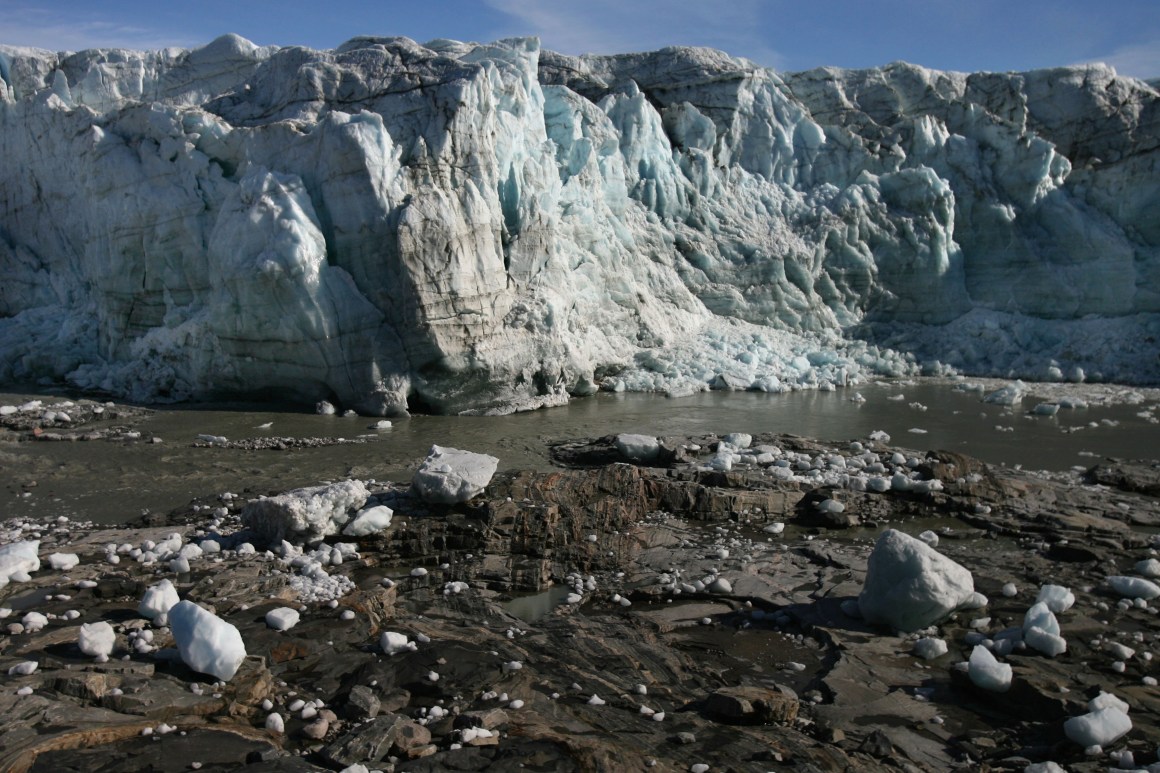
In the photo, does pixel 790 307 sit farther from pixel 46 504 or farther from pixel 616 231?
pixel 46 504

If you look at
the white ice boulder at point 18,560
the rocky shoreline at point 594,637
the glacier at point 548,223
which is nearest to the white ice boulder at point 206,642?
the rocky shoreline at point 594,637

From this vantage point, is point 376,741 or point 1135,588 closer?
point 376,741

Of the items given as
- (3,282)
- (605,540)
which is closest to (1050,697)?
(605,540)

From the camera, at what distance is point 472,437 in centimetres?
1216

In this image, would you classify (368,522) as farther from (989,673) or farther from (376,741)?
(989,673)

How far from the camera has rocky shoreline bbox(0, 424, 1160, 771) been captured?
13.1ft

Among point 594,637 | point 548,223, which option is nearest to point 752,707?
point 594,637

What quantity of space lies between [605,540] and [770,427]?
6.48 metres

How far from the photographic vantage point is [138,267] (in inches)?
593

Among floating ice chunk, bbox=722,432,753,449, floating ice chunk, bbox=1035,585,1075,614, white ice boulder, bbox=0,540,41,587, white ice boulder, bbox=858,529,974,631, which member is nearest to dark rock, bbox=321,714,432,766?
white ice boulder, bbox=858,529,974,631

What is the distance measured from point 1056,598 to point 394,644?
4508mm

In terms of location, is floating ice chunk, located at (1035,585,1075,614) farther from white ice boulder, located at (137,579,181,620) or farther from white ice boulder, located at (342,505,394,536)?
white ice boulder, located at (137,579,181,620)

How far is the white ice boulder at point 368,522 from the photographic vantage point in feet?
23.1

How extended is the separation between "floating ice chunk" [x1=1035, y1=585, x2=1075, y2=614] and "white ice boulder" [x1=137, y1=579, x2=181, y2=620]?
5.80 m
